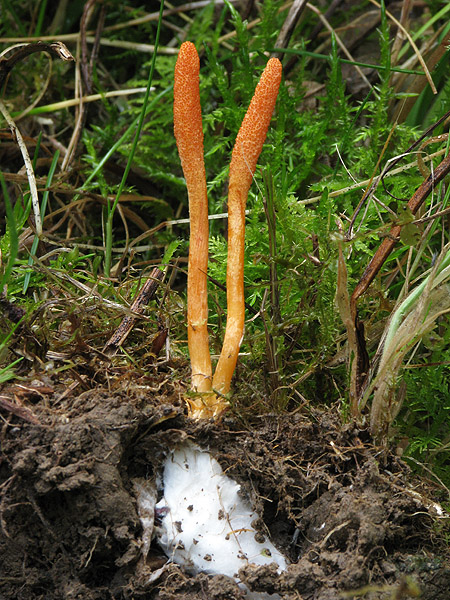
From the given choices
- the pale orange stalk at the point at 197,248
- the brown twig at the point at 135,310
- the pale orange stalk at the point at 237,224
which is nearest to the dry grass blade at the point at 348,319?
the pale orange stalk at the point at 237,224

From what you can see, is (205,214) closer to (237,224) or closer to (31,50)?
(237,224)

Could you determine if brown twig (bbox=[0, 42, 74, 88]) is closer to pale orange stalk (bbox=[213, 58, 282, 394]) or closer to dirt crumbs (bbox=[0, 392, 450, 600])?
pale orange stalk (bbox=[213, 58, 282, 394])

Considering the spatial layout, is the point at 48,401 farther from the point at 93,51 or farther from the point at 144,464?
the point at 93,51

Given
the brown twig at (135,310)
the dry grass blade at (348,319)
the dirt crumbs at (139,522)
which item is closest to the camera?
the dirt crumbs at (139,522)

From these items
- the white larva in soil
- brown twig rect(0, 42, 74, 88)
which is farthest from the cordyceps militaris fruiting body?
brown twig rect(0, 42, 74, 88)

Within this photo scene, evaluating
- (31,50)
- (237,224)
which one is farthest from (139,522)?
(31,50)

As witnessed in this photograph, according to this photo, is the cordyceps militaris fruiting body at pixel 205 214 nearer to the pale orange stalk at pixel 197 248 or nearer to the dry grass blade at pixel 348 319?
the pale orange stalk at pixel 197 248
